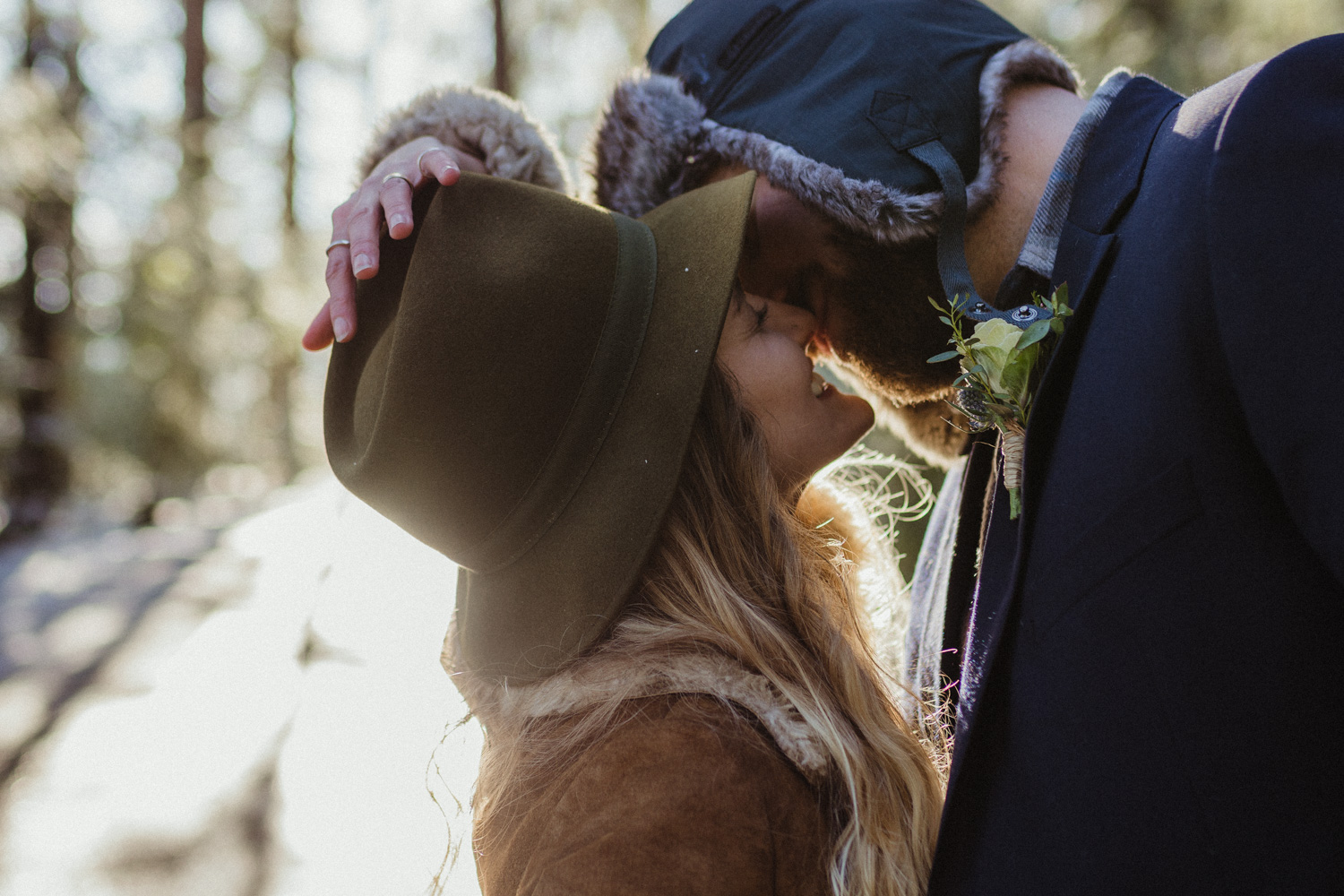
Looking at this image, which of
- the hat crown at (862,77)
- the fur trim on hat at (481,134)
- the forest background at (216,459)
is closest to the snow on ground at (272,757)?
the forest background at (216,459)

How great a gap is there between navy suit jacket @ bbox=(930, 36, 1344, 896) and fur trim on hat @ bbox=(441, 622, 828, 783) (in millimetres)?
241

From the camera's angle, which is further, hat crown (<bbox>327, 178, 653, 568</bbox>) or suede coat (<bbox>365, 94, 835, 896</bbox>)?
hat crown (<bbox>327, 178, 653, 568</bbox>)

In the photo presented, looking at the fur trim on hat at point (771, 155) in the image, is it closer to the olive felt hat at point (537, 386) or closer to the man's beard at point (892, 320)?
the man's beard at point (892, 320)

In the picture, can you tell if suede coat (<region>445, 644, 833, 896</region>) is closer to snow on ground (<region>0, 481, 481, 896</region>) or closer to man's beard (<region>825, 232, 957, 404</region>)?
snow on ground (<region>0, 481, 481, 896</region>)

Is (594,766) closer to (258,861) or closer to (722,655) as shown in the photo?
(722,655)

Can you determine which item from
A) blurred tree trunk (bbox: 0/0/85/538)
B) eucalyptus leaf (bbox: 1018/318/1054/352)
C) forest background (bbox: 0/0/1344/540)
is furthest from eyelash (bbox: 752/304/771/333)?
blurred tree trunk (bbox: 0/0/85/538)

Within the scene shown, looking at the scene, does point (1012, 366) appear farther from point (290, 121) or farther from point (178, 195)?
point (290, 121)

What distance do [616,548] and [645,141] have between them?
3.12 feet

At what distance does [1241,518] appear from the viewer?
3.41ft

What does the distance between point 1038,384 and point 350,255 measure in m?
1.17

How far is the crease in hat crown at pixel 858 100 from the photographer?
59.4 inches

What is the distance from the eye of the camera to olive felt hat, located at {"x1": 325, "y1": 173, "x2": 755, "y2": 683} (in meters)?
1.35

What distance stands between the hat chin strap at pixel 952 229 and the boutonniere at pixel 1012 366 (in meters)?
0.16


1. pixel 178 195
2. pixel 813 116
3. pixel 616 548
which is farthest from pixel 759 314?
pixel 178 195
